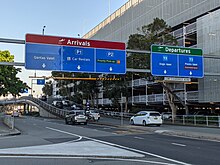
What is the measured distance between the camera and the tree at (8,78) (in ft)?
109

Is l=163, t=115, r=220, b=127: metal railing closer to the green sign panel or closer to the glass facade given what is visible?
the glass facade

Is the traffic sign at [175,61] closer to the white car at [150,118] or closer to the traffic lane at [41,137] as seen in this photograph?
the traffic lane at [41,137]

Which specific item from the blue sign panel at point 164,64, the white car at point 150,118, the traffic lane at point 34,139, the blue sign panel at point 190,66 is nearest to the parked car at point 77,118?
the white car at point 150,118

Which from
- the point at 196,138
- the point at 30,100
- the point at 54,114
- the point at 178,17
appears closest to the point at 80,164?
the point at 196,138

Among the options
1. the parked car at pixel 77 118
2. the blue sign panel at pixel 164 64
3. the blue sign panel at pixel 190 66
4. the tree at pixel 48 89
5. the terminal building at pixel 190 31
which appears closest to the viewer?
the blue sign panel at pixel 164 64

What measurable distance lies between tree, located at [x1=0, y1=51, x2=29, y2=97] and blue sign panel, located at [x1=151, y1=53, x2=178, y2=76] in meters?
15.6

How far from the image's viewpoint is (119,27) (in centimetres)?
6662

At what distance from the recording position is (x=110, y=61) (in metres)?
24.8

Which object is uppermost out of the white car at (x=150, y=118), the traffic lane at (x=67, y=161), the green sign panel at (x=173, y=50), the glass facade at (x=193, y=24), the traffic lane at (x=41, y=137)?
the glass facade at (x=193, y=24)

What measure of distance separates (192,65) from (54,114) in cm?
4069

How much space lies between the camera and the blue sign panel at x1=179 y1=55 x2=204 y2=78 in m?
26.7

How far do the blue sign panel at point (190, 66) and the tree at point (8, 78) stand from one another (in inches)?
681

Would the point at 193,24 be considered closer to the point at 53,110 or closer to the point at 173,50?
the point at 173,50

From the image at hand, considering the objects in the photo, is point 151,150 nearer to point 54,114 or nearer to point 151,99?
point 151,99
